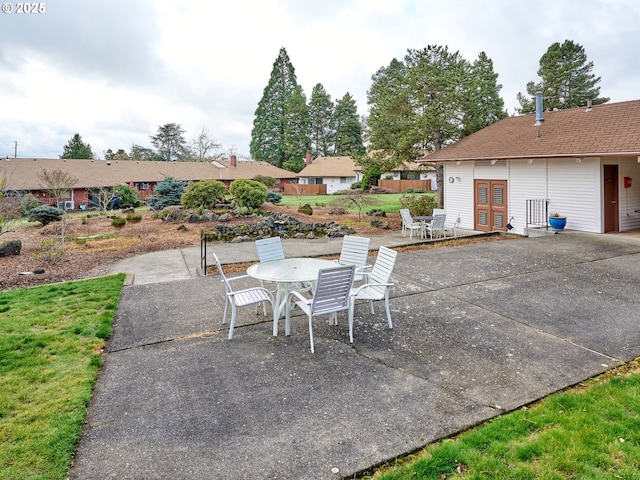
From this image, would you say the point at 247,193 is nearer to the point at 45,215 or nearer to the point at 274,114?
the point at 45,215

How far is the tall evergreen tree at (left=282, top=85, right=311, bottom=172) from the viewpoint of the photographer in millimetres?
53500

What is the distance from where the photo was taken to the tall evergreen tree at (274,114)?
54.7 metres

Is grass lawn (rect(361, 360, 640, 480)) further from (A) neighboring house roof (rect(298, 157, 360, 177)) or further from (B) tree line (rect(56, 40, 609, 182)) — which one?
(A) neighboring house roof (rect(298, 157, 360, 177))

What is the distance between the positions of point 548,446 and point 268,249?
4.46 m

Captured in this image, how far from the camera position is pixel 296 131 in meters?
54.6

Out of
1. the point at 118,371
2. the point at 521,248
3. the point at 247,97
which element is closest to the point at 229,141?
the point at 247,97

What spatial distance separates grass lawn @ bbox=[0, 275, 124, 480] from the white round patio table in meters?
2.00

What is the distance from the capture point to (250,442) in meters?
2.87

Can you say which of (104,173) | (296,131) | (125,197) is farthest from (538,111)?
(296,131)

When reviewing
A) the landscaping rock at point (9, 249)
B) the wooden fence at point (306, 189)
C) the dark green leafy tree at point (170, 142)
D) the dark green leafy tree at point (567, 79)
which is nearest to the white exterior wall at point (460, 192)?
the landscaping rock at point (9, 249)

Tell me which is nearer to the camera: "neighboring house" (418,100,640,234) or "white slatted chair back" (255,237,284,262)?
"white slatted chair back" (255,237,284,262)

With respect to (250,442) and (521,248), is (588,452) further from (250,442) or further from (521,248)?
(521,248)

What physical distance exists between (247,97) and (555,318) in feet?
181

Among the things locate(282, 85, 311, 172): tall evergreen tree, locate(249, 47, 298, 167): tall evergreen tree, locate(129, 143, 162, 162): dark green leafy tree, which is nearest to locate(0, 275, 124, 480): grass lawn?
Answer: locate(282, 85, 311, 172): tall evergreen tree
